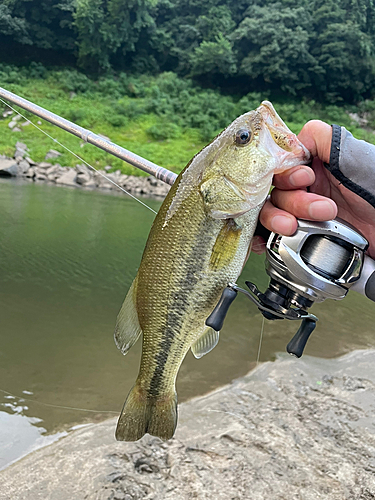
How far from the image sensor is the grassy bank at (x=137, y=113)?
72.0ft

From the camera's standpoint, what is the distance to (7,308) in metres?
4.56

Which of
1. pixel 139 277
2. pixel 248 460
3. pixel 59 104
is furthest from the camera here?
pixel 59 104

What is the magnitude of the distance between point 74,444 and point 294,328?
11.4ft

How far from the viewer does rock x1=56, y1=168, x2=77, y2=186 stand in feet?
59.9

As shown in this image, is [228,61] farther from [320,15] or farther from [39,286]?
[39,286]

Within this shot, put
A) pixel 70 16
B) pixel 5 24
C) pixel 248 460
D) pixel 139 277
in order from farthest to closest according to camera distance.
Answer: pixel 70 16, pixel 5 24, pixel 248 460, pixel 139 277

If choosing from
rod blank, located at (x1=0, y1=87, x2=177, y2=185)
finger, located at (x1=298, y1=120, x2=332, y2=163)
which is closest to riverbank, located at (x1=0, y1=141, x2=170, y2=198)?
rod blank, located at (x1=0, y1=87, x2=177, y2=185)

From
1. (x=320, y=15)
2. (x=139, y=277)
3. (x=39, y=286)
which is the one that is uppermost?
(x=320, y=15)

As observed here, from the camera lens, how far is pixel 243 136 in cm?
147

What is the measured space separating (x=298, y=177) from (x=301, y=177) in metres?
0.01

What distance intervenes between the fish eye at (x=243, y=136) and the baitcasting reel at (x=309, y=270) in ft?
1.19

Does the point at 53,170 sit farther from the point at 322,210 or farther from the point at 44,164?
the point at 322,210

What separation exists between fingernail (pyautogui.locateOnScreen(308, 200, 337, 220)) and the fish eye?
336mm

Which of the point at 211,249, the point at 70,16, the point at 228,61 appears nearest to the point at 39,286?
the point at 211,249
